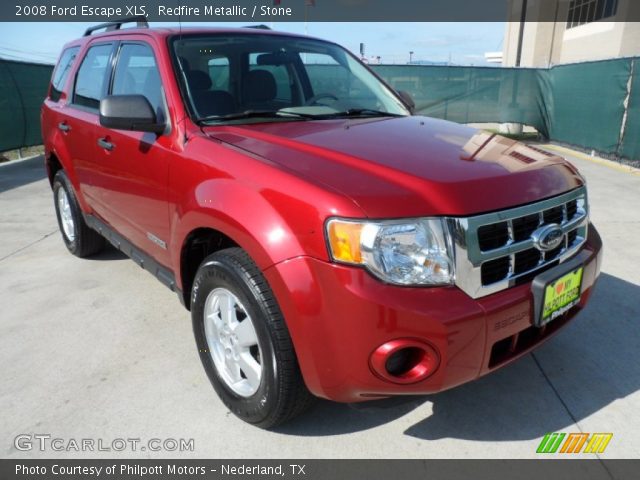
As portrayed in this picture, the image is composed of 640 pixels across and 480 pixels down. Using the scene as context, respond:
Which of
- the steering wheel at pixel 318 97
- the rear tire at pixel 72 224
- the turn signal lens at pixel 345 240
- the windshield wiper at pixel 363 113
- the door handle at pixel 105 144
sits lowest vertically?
the rear tire at pixel 72 224

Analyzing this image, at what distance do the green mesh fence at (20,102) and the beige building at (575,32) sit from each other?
13.5 m

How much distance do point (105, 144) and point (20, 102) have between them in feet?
30.1

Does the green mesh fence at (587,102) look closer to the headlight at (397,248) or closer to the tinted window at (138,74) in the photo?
the tinted window at (138,74)

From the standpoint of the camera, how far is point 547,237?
211cm

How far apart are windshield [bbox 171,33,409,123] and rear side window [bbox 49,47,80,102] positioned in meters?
1.88

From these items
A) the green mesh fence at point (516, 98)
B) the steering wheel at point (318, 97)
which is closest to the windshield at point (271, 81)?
the steering wheel at point (318, 97)

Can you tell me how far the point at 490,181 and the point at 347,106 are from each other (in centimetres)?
140

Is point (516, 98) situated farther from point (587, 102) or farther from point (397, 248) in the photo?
point (397, 248)

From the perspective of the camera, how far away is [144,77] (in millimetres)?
3064

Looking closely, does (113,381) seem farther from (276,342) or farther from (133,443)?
(276,342)

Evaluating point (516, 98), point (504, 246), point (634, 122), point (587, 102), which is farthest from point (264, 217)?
point (516, 98)

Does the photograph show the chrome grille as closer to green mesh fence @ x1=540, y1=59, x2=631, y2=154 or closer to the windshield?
the windshield
